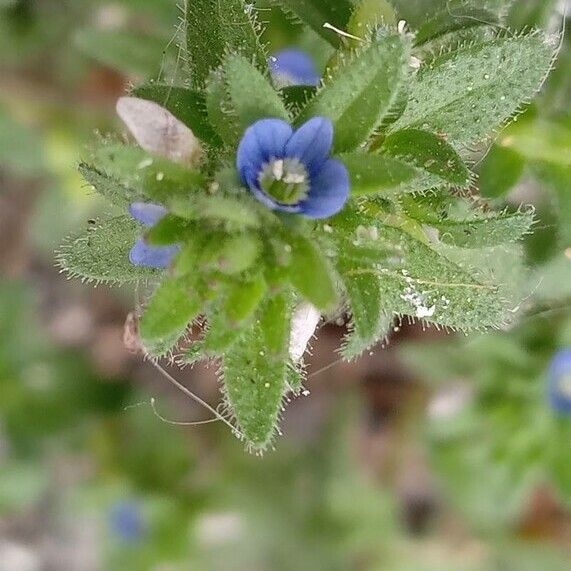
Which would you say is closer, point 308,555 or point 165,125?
point 165,125

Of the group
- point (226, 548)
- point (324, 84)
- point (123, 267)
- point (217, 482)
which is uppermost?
point (324, 84)

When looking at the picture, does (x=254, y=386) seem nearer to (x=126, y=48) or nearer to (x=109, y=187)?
(x=109, y=187)

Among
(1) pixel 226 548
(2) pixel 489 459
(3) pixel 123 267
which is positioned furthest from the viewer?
(1) pixel 226 548

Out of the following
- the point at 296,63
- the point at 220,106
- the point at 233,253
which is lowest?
the point at 296,63

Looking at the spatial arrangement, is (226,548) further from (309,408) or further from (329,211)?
(329,211)

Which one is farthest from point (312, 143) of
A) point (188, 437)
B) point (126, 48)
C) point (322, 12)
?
point (188, 437)

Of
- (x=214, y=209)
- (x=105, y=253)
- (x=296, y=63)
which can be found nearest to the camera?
(x=214, y=209)

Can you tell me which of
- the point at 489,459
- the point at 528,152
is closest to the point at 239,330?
the point at 528,152

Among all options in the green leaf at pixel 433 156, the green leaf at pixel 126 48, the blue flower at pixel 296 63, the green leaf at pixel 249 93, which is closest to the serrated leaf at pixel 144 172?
the green leaf at pixel 249 93
